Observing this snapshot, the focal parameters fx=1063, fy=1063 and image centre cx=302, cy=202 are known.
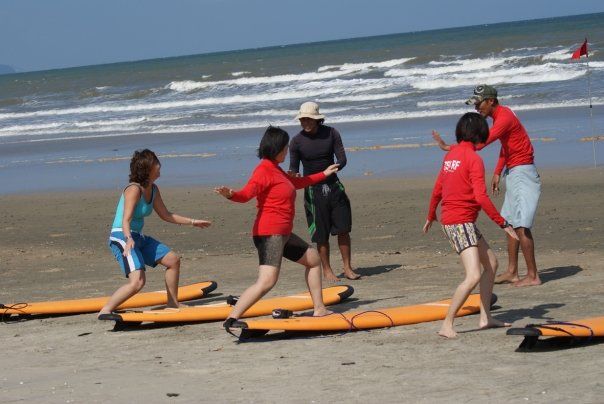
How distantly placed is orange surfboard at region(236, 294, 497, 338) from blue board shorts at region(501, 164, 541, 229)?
148 centimetres

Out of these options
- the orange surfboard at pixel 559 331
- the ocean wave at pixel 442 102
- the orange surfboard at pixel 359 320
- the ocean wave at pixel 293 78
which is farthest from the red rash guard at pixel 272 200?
the ocean wave at pixel 293 78

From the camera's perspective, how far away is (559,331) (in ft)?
21.4

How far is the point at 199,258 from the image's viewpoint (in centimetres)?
1238

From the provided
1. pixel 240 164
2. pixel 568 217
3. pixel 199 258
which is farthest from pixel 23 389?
pixel 240 164

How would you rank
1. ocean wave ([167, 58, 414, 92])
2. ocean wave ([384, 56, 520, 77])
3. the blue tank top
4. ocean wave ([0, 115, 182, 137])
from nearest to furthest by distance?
the blue tank top, ocean wave ([0, 115, 182, 137]), ocean wave ([384, 56, 520, 77]), ocean wave ([167, 58, 414, 92])

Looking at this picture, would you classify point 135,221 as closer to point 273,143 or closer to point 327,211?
point 273,143

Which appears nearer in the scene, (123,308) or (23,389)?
(23,389)

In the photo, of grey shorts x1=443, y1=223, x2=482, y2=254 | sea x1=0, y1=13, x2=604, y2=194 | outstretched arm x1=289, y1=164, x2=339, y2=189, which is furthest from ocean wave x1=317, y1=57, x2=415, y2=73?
grey shorts x1=443, y1=223, x2=482, y2=254

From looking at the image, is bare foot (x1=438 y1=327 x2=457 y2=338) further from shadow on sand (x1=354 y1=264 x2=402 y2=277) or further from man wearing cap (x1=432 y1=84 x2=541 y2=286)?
shadow on sand (x1=354 y1=264 x2=402 y2=277)

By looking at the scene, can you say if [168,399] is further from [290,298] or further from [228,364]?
[290,298]

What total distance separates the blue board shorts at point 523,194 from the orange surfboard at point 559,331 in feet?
8.60

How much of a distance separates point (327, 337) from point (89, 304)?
8.53 ft

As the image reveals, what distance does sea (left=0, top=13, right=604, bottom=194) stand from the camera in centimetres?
2050

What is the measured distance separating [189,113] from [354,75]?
44.2 feet
